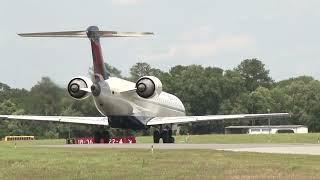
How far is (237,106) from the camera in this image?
171 m

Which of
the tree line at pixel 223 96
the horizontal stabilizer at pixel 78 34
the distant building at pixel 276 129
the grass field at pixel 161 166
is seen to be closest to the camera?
the grass field at pixel 161 166

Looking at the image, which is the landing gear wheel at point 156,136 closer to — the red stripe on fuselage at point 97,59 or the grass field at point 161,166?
the red stripe on fuselage at point 97,59

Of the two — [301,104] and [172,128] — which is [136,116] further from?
[301,104]

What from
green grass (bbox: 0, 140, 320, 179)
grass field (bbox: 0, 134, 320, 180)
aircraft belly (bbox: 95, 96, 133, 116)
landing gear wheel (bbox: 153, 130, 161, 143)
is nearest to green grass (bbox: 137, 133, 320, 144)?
landing gear wheel (bbox: 153, 130, 161, 143)

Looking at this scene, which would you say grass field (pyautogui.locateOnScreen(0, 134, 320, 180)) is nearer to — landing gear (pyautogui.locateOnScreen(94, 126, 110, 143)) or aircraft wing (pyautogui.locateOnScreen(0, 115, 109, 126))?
landing gear (pyautogui.locateOnScreen(94, 126, 110, 143))

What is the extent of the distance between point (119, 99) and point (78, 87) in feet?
13.5

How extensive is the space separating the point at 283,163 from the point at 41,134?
92701 mm

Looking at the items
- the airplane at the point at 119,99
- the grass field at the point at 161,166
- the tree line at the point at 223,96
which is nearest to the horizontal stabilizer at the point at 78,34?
the airplane at the point at 119,99

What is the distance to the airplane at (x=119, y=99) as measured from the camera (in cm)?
5403

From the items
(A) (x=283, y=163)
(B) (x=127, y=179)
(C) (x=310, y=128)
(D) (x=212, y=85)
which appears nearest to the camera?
(B) (x=127, y=179)

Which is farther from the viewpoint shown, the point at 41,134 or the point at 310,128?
the point at 310,128

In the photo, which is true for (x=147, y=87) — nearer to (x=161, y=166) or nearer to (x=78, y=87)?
(x=78, y=87)

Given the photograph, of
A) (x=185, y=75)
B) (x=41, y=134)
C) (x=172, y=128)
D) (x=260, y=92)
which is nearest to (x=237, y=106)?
(x=260, y=92)

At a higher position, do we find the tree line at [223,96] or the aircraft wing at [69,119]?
the tree line at [223,96]
